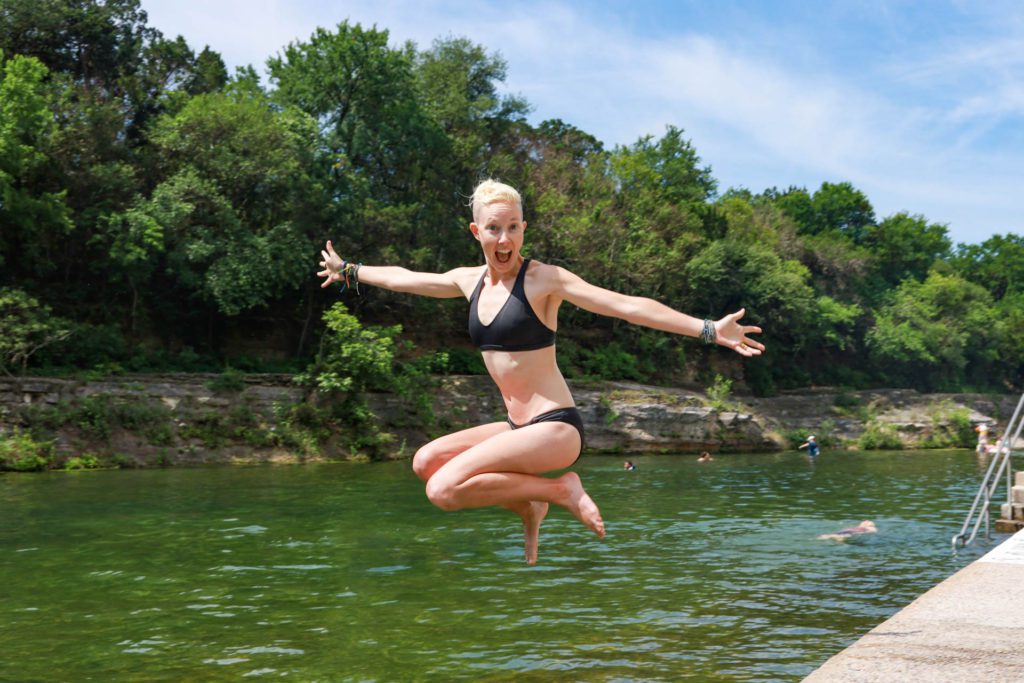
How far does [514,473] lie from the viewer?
625cm

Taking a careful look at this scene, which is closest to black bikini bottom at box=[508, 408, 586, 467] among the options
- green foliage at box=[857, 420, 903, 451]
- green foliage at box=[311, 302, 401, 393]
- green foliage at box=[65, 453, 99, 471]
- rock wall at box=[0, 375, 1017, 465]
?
green foliage at box=[65, 453, 99, 471]

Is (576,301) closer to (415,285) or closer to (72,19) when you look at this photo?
(415,285)

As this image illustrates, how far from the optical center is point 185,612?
1555cm

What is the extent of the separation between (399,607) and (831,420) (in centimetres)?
5118

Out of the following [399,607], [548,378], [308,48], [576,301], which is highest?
[308,48]

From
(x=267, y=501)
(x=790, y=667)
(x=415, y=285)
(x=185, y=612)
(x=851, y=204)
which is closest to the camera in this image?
(x=415, y=285)

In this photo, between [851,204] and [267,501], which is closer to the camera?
[267,501]

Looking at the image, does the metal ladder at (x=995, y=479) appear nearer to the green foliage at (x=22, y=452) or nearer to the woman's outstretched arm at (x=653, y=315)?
the woman's outstretched arm at (x=653, y=315)

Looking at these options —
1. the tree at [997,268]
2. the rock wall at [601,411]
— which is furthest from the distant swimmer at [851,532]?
the tree at [997,268]

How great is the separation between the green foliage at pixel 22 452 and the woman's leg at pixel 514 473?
33216mm

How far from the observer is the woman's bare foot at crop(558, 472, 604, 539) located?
6328 millimetres

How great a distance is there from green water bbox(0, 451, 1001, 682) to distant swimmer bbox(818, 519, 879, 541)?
0.42m

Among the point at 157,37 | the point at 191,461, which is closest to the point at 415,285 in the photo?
the point at 191,461

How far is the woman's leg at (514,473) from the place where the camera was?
6074 mm
